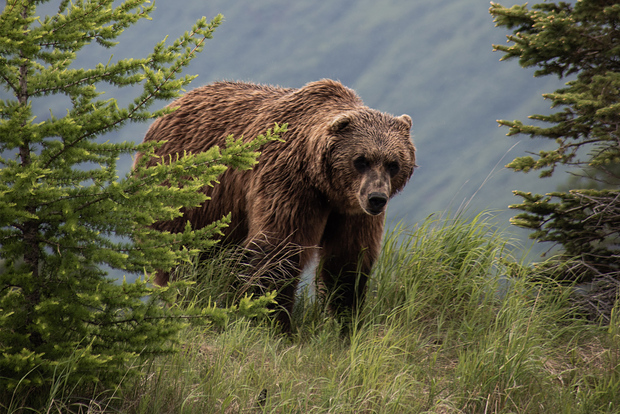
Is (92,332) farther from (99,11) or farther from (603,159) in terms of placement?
(603,159)

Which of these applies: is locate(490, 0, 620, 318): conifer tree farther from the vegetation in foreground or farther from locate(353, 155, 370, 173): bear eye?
locate(353, 155, 370, 173): bear eye

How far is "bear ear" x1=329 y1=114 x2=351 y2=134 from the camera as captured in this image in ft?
17.9

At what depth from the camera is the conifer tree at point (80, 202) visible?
340 centimetres

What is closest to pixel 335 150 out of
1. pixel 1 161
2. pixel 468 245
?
pixel 468 245

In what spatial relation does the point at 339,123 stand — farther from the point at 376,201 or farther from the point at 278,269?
the point at 278,269

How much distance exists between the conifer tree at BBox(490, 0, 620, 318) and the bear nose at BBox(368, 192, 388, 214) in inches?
92.4

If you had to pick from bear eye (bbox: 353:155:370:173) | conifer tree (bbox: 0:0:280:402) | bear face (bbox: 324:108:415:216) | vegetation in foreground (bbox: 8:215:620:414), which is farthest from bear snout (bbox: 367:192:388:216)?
conifer tree (bbox: 0:0:280:402)

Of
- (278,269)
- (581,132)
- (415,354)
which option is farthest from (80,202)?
(581,132)

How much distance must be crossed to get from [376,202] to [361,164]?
437 mm

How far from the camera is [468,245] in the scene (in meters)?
6.52

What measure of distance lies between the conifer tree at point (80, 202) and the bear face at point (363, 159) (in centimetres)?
191

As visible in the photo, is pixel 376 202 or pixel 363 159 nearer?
pixel 376 202

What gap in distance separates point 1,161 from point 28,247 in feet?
1.73

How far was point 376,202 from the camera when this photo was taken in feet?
17.0
